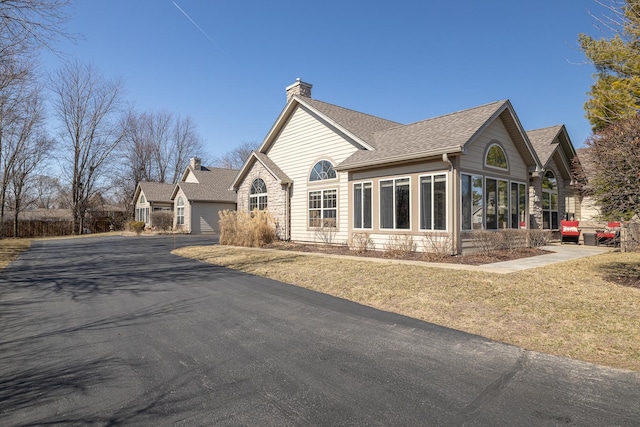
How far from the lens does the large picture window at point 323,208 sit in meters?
15.8

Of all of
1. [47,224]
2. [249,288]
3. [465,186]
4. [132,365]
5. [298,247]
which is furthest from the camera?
[47,224]

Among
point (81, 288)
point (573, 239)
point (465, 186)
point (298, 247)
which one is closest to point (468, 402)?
point (81, 288)

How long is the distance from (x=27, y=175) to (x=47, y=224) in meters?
5.69

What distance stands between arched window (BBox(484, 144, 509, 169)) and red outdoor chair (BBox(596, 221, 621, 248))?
209 inches

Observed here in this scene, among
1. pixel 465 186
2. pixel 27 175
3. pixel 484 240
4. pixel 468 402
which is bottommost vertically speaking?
pixel 468 402

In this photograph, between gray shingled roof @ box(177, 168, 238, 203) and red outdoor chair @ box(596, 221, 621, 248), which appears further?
gray shingled roof @ box(177, 168, 238, 203)

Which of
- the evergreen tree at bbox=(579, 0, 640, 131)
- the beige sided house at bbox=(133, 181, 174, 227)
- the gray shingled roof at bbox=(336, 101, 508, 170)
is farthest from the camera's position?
the beige sided house at bbox=(133, 181, 174, 227)

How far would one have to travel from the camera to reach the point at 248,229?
16719mm

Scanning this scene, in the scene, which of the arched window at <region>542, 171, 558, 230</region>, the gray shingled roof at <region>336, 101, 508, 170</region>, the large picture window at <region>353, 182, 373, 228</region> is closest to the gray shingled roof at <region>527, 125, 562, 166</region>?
the arched window at <region>542, 171, 558, 230</region>

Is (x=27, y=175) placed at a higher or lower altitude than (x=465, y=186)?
higher

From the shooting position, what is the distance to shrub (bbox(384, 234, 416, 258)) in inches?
470

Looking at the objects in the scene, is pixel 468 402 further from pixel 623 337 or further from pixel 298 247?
pixel 298 247

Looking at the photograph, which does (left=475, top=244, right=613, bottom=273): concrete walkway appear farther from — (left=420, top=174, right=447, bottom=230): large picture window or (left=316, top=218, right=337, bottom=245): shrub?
(left=316, top=218, right=337, bottom=245): shrub

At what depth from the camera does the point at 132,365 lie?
3.82 m
